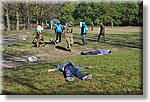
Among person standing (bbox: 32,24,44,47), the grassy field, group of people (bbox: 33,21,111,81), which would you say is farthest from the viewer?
person standing (bbox: 32,24,44,47)

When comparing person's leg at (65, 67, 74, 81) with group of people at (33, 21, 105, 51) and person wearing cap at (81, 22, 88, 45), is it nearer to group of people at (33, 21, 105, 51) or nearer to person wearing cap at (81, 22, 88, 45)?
group of people at (33, 21, 105, 51)

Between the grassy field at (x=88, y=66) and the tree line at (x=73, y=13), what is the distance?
148 millimetres

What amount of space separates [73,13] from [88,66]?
0.75 m

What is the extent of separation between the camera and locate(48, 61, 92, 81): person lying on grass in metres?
3.81

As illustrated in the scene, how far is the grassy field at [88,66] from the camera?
374 centimetres

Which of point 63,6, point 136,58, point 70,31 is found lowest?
point 136,58

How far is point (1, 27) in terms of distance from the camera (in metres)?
4.02

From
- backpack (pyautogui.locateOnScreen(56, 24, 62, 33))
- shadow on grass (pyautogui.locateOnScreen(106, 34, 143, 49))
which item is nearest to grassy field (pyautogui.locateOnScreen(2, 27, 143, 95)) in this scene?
shadow on grass (pyautogui.locateOnScreen(106, 34, 143, 49))

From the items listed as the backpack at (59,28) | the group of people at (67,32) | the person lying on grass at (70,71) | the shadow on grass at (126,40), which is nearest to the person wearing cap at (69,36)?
the group of people at (67,32)

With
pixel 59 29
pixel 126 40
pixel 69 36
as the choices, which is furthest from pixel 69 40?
pixel 126 40

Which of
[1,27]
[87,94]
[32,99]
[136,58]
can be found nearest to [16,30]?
[1,27]

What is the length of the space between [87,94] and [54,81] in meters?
0.46

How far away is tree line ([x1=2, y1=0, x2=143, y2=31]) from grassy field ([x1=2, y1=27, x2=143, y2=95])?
0.15 m

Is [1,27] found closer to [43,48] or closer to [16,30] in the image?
[16,30]
